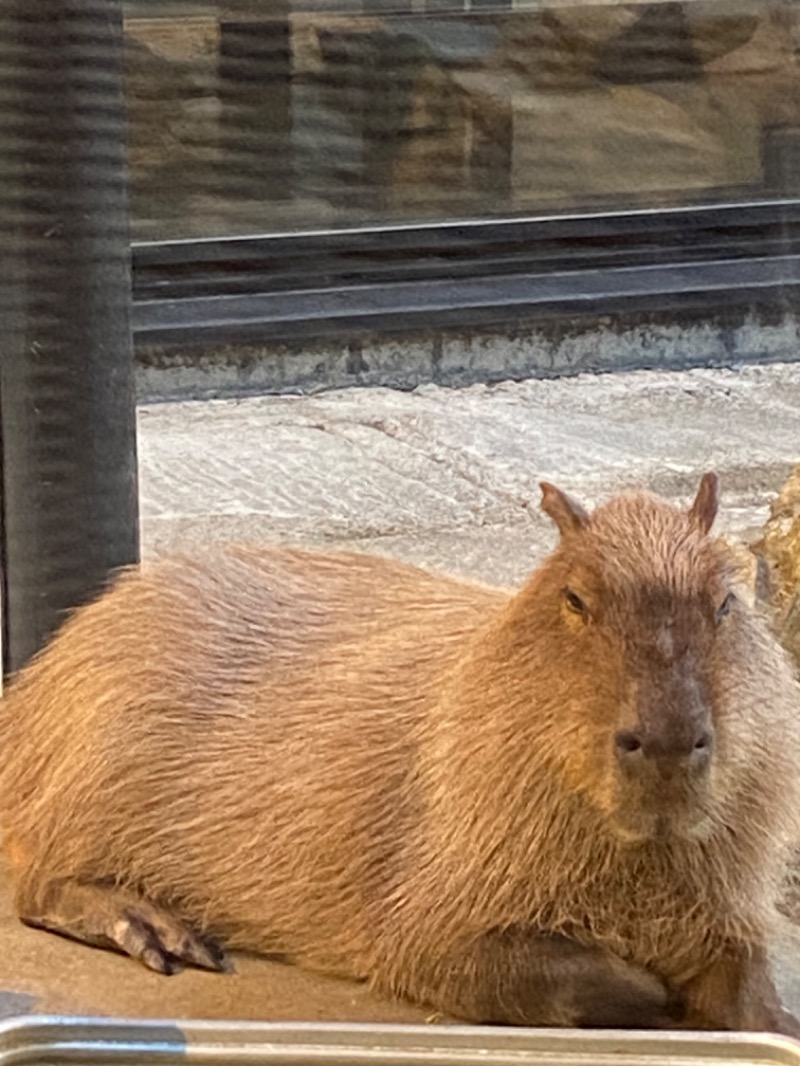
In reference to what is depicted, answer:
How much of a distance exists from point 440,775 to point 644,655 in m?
0.27

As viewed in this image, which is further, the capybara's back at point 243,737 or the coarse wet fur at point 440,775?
the capybara's back at point 243,737

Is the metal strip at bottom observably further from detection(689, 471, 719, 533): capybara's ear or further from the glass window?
the glass window

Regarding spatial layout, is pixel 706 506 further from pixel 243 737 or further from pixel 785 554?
pixel 785 554

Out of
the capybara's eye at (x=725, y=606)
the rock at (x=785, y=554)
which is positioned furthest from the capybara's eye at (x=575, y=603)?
the rock at (x=785, y=554)

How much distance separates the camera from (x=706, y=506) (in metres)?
1.68

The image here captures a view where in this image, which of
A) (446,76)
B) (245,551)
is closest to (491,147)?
(446,76)

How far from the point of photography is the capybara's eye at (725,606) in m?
1.63

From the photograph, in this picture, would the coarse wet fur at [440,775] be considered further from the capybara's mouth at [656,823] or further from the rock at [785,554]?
the rock at [785,554]

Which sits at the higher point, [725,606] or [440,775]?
[725,606]

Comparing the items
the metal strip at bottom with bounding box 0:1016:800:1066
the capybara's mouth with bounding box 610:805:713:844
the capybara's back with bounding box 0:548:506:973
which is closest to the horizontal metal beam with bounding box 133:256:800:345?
the capybara's back with bounding box 0:548:506:973

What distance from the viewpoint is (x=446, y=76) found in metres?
2.00

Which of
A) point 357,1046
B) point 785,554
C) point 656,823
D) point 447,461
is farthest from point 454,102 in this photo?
point 357,1046

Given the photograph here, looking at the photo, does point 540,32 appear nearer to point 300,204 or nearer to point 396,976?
point 300,204

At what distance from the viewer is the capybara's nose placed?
5.04 ft
